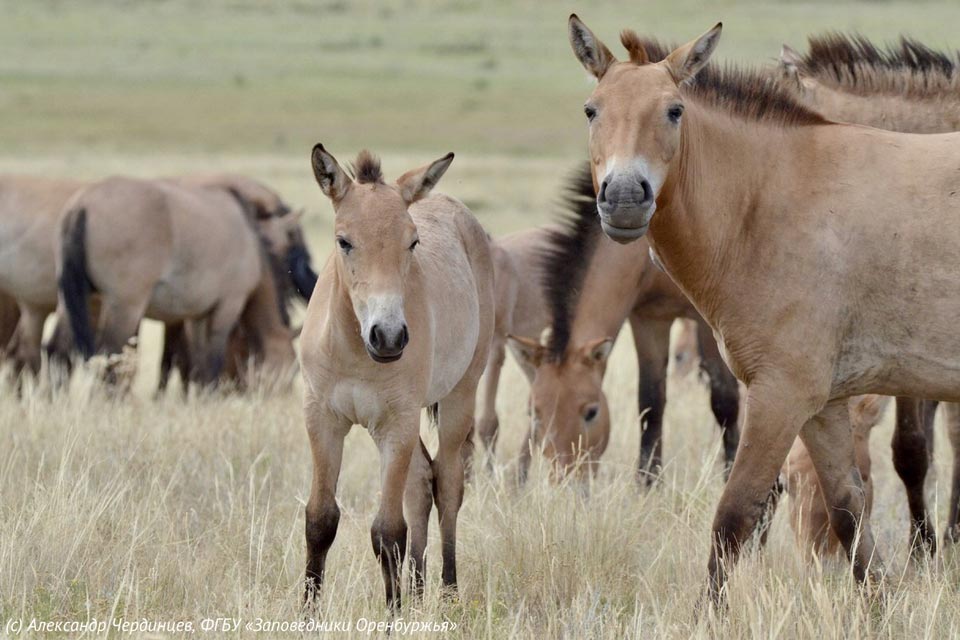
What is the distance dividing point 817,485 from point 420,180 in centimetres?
229

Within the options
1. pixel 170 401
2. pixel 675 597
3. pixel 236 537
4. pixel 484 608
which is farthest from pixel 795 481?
pixel 170 401

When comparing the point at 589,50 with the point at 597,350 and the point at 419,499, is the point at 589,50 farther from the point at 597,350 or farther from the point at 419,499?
the point at 597,350

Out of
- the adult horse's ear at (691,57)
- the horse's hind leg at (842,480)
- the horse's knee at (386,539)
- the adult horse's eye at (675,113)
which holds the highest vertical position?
the adult horse's ear at (691,57)

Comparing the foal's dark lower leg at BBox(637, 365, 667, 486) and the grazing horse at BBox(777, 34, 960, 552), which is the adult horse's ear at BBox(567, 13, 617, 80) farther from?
the foal's dark lower leg at BBox(637, 365, 667, 486)

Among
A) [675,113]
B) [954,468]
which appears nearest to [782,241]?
[675,113]

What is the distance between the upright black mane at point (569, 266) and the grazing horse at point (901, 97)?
1.42 metres

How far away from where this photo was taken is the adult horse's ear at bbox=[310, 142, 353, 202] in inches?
189

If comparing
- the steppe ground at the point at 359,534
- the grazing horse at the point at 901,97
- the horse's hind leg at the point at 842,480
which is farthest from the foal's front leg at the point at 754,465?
the grazing horse at the point at 901,97

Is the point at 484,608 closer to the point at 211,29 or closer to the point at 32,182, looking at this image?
the point at 32,182

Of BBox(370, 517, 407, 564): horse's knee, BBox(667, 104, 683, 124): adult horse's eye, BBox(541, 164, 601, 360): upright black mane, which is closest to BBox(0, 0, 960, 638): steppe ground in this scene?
BBox(370, 517, 407, 564): horse's knee

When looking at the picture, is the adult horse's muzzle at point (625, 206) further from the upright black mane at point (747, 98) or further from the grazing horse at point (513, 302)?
the grazing horse at point (513, 302)

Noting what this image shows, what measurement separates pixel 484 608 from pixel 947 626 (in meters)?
1.67

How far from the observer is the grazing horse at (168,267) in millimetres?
9672

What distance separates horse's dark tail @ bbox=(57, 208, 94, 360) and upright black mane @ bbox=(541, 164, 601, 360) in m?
3.83
